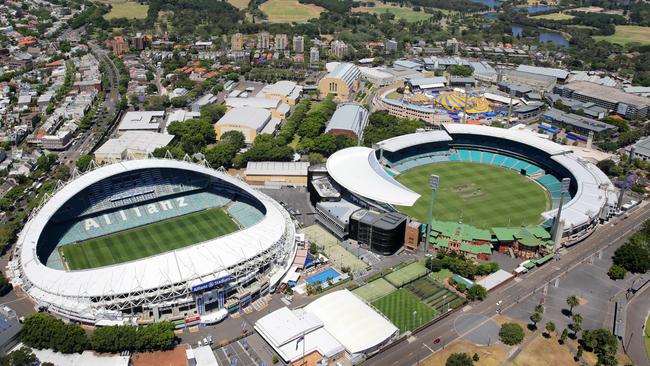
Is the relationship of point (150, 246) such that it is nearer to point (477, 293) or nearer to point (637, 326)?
point (477, 293)

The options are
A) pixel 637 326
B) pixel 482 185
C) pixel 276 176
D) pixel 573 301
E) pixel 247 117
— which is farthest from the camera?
pixel 247 117

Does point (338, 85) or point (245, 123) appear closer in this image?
point (245, 123)

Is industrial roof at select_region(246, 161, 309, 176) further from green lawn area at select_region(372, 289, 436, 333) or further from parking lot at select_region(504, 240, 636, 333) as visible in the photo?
parking lot at select_region(504, 240, 636, 333)

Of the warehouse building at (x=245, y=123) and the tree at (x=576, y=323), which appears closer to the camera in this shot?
the tree at (x=576, y=323)

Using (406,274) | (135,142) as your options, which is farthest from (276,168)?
(406,274)

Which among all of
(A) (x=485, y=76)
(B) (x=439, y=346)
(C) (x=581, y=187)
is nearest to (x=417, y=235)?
(B) (x=439, y=346)

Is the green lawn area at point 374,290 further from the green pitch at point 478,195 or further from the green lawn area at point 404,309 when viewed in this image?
the green pitch at point 478,195

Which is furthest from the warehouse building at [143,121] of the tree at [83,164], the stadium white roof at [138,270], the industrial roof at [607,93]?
the industrial roof at [607,93]
